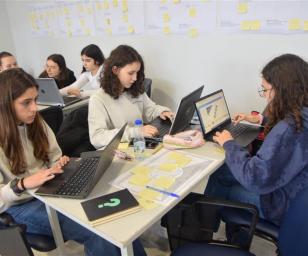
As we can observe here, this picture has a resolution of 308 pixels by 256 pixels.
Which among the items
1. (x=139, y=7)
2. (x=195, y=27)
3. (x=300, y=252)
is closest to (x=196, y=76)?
(x=195, y=27)

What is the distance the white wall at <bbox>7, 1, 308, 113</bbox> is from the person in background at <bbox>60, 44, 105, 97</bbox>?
289mm

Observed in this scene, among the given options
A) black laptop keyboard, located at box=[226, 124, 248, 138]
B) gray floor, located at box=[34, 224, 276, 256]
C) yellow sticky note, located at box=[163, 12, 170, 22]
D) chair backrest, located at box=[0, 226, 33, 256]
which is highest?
yellow sticky note, located at box=[163, 12, 170, 22]

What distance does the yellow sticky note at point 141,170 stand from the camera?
1.30m

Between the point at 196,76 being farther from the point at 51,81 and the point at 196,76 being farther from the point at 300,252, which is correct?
the point at 300,252

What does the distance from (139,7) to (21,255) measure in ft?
8.11

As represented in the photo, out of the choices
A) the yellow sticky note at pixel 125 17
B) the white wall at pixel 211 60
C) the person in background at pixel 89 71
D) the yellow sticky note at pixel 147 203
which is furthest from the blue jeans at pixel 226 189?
the yellow sticky note at pixel 125 17

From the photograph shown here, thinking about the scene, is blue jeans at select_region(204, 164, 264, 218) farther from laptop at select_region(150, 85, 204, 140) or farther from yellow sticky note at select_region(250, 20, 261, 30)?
yellow sticky note at select_region(250, 20, 261, 30)

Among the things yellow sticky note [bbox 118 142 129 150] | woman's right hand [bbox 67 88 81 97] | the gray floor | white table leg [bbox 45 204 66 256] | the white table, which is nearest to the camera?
the white table

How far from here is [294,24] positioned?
2074 mm

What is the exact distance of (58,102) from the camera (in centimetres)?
270

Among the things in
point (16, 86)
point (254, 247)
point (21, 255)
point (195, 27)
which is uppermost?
point (195, 27)

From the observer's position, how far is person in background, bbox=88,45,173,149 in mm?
1695

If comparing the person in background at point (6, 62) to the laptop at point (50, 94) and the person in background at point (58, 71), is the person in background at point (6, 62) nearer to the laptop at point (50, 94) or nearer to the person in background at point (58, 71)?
the person in background at point (58, 71)

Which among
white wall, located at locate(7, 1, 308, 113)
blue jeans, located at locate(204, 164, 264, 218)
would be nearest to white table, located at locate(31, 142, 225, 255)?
blue jeans, located at locate(204, 164, 264, 218)
